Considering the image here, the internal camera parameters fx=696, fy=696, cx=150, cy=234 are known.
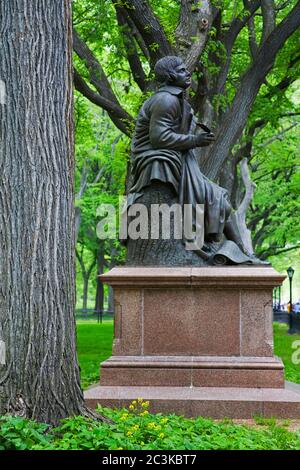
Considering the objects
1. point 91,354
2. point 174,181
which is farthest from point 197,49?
point 91,354

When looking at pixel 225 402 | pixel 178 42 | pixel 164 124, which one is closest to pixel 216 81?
pixel 178 42

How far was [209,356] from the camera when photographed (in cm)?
831

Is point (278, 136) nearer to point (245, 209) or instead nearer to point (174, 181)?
point (245, 209)

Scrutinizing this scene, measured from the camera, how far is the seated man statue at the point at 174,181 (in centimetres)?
883

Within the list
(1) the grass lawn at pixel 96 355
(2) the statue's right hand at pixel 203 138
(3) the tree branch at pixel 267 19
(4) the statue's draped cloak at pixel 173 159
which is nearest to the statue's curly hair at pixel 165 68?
(4) the statue's draped cloak at pixel 173 159

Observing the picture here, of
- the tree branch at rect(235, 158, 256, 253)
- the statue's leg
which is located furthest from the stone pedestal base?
the tree branch at rect(235, 158, 256, 253)

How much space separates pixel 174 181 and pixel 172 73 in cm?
144

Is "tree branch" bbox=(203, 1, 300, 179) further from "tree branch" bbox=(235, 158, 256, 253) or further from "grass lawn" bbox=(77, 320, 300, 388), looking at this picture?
"tree branch" bbox=(235, 158, 256, 253)

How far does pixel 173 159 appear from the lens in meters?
8.91

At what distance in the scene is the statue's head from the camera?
357 inches

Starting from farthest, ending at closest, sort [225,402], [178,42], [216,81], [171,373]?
1. [216,81]
2. [178,42]
3. [171,373]
4. [225,402]
